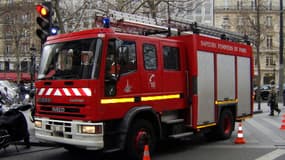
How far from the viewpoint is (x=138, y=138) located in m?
9.30

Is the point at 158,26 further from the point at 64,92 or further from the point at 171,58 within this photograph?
the point at 64,92

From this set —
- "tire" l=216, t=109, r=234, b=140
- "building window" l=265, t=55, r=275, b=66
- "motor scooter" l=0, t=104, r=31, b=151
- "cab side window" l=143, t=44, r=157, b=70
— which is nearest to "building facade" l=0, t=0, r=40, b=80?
"motor scooter" l=0, t=104, r=31, b=151

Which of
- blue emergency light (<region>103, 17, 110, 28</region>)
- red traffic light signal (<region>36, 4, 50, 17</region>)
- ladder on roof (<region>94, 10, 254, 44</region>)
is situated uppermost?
red traffic light signal (<region>36, 4, 50, 17</region>)

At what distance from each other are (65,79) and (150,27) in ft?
9.92

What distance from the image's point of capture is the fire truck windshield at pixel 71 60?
28.6ft

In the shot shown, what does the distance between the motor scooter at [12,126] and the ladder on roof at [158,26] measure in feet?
10.2

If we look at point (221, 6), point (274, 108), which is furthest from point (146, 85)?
point (221, 6)

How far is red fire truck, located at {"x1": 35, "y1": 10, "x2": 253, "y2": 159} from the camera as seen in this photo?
8672 millimetres

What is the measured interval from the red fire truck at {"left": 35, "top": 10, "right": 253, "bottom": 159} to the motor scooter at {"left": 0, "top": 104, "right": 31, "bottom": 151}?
0.92 m

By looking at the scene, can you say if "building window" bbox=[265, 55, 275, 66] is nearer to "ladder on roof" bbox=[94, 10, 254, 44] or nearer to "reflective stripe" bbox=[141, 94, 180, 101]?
"ladder on roof" bbox=[94, 10, 254, 44]

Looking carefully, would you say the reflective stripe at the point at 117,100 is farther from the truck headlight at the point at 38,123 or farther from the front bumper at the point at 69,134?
the truck headlight at the point at 38,123

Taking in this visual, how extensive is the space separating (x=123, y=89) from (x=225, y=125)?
4911mm

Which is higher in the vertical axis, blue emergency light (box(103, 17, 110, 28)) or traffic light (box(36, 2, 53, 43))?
traffic light (box(36, 2, 53, 43))

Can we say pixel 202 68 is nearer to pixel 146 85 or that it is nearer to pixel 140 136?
pixel 146 85
